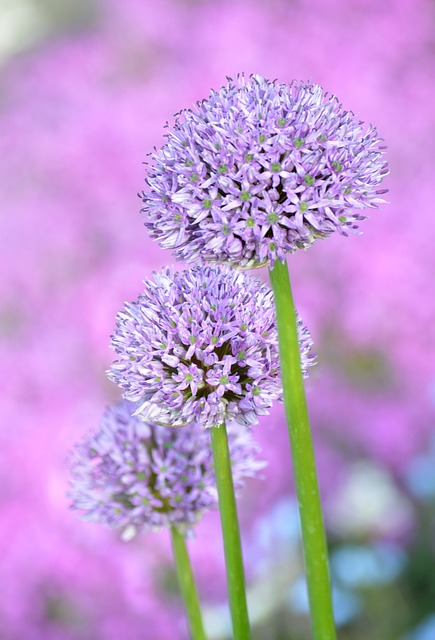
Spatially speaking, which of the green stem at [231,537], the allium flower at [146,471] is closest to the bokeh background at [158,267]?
the allium flower at [146,471]

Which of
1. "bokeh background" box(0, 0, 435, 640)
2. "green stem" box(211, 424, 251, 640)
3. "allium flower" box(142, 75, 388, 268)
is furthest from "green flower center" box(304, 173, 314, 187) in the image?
"bokeh background" box(0, 0, 435, 640)

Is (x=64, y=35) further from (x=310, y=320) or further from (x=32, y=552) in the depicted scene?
(x=32, y=552)

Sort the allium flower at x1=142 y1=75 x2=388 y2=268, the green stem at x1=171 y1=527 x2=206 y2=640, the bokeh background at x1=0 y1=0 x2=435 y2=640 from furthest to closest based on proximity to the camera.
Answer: the bokeh background at x1=0 y1=0 x2=435 y2=640
the green stem at x1=171 y1=527 x2=206 y2=640
the allium flower at x1=142 y1=75 x2=388 y2=268

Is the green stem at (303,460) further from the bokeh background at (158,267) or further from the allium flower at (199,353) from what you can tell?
the bokeh background at (158,267)

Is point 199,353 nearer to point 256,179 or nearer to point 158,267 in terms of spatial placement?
point 256,179

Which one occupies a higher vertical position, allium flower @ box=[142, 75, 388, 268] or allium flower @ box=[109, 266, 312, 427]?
allium flower @ box=[142, 75, 388, 268]

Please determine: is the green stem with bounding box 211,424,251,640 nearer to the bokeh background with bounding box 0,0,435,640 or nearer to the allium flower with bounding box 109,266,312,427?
the allium flower with bounding box 109,266,312,427
